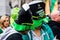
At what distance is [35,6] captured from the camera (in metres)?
4.46

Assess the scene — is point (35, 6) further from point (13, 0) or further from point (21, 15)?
point (13, 0)

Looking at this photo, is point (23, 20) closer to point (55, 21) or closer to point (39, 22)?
point (39, 22)

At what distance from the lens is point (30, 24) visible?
3834mm

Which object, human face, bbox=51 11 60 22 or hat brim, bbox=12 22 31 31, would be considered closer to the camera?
hat brim, bbox=12 22 31 31

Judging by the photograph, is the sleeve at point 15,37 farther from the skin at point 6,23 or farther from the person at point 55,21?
the skin at point 6,23

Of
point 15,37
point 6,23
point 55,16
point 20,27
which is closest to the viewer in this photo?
point 15,37

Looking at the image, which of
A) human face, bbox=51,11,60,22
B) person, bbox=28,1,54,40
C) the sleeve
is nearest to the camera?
the sleeve

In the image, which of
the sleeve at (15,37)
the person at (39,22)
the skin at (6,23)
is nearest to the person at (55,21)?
the person at (39,22)

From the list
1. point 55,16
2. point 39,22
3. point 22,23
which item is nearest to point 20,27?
point 22,23

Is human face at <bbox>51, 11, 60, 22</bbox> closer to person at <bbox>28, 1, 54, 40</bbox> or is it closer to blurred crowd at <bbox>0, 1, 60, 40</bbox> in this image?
blurred crowd at <bbox>0, 1, 60, 40</bbox>

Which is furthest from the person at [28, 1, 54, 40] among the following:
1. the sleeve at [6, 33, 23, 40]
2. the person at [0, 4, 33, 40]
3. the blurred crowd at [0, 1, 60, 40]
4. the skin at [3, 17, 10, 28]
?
the skin at [3, 17, 10, 28]

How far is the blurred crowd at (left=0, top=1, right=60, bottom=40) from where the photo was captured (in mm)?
3715

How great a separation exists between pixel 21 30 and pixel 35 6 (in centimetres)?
83

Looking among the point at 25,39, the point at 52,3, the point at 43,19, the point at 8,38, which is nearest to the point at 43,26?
the point at 43,19
